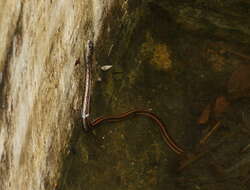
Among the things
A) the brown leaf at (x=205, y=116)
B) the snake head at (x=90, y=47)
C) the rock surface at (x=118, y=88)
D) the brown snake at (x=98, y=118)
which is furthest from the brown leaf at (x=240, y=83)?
the snake head at (x=90, y=47)

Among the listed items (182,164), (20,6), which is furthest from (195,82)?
(20,6)

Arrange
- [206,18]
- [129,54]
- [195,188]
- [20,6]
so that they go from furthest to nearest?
1. [129,54]
2. [206,18]
3. [195,188]
4. [20,6]

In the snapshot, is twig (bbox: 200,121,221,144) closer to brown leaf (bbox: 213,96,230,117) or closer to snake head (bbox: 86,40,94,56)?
brown leaf (bbox: 213,96,230,117)

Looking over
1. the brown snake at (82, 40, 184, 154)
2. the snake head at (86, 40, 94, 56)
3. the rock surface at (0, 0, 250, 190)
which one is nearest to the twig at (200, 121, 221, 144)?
the rock surface at (0, 0, 250, 190)

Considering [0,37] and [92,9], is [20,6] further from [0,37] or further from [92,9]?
[92,9]

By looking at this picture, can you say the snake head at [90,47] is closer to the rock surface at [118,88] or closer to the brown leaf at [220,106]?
the rock surface at [118,88]

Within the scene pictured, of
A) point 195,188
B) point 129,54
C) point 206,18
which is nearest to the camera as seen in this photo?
point 195,188

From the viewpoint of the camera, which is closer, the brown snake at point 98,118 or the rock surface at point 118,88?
the rock surface at point 118,88
